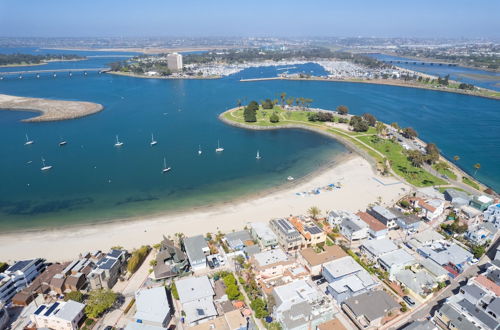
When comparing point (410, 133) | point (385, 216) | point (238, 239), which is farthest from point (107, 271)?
point (410, 133)

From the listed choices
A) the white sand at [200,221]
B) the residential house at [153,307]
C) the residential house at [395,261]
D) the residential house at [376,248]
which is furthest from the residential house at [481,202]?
the residential house at [153,307]

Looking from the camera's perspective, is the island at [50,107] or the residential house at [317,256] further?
the island at [50,107]

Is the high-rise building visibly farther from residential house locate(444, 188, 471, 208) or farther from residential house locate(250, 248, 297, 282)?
residential house locate(250, 248, 297, 282)

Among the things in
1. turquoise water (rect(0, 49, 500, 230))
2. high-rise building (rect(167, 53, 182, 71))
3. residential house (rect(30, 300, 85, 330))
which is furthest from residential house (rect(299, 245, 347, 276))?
high-rise building (rect(167, 53, 182, 71))

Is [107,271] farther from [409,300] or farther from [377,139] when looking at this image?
[377,139]

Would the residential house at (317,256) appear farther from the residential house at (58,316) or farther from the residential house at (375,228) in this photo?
the residential house at (58,316)
